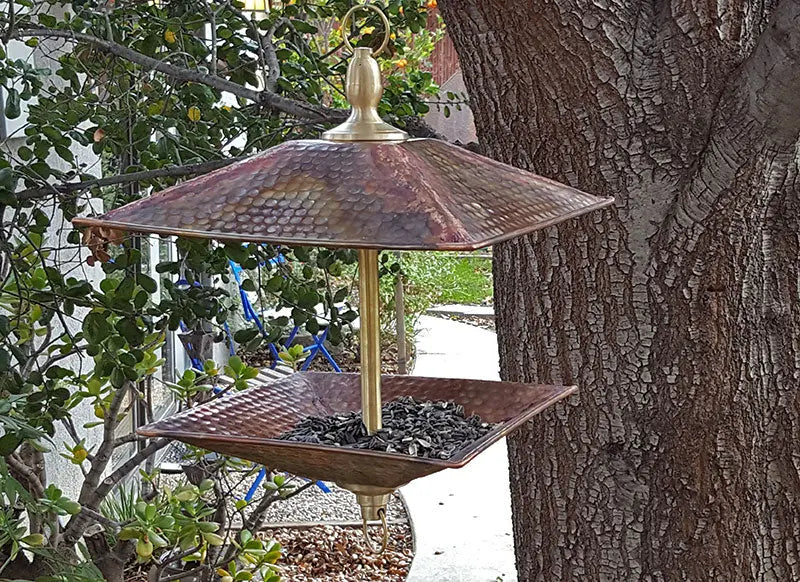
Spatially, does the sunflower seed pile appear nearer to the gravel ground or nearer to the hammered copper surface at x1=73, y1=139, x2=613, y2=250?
the hammered copper surface at x1=73, y1=139, x2=613, y2=250

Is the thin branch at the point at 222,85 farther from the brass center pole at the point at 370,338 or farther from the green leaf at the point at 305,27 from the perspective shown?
the brass center pole at the point at 370,338

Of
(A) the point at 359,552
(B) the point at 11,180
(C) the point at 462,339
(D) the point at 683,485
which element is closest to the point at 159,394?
(A) the point at 359,552

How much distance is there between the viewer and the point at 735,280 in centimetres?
194

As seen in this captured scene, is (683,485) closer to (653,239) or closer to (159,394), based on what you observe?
(653,239)

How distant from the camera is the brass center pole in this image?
52.0 inches

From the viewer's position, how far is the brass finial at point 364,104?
1.20 m

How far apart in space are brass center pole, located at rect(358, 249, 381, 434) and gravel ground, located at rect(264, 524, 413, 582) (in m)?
3.84

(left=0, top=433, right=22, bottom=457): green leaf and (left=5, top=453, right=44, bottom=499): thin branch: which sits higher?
(left=0, top=433, right=22, bottom=457): green leaf

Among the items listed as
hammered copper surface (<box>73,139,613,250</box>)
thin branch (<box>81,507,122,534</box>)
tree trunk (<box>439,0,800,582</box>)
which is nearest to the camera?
hammered copper surface (<box>73,139,613,250</box>)

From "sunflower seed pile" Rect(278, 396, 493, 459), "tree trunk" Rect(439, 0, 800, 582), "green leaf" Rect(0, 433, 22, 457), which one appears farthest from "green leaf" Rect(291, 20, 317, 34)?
"sunflower seed pile" Rect(278, 396, 493, 459)

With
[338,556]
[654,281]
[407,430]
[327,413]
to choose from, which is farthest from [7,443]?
[338,556]

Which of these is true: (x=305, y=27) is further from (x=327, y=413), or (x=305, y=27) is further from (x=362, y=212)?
(x=362, y=212)

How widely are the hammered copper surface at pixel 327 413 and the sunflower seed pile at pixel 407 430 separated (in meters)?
0.03

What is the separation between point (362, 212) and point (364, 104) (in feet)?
0.74
